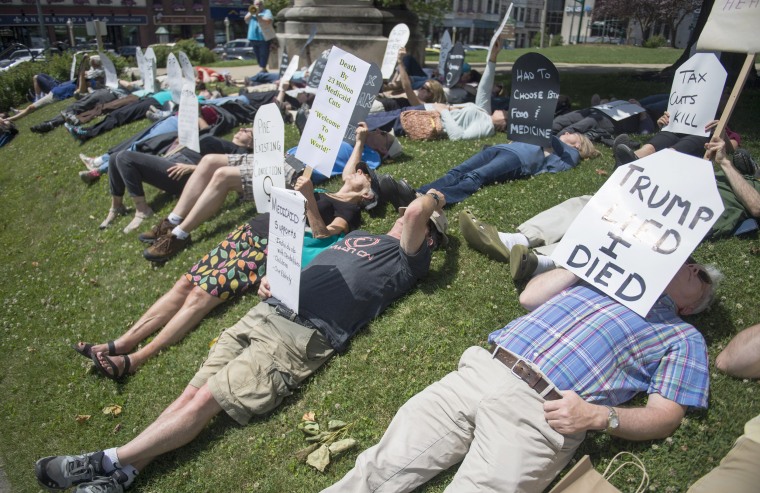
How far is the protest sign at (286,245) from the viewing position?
3.60 meters

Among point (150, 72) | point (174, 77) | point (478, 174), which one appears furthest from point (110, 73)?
point (478, 174)

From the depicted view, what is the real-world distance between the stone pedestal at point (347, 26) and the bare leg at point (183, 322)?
954 cm

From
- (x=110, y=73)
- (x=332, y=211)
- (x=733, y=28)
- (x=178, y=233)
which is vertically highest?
(x=733, y=28)

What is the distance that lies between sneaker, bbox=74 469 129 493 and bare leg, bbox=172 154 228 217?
3.15 meters

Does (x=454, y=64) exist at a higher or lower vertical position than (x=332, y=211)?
higher

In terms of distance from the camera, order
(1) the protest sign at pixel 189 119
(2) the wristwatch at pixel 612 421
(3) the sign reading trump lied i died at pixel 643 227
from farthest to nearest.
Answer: (1) the protest sign at pixel 189 119 < (3) the sign reading trump lied i died at pixel 643 227 < (2) the wristwatch at pixel 612 421

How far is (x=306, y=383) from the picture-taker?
385cm

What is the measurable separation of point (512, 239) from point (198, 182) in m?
3.38

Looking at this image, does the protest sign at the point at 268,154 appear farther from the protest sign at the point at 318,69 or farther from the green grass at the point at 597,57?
the green grass at the point at 597,57

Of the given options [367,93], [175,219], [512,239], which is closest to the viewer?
[512,239]

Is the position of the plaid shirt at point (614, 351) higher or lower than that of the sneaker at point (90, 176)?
higher

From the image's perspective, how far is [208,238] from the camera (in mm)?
6105

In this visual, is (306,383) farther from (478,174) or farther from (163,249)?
(478,174)

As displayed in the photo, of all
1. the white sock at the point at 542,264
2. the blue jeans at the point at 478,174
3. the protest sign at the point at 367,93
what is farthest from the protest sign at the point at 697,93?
the protest sign at the point at 367,93
